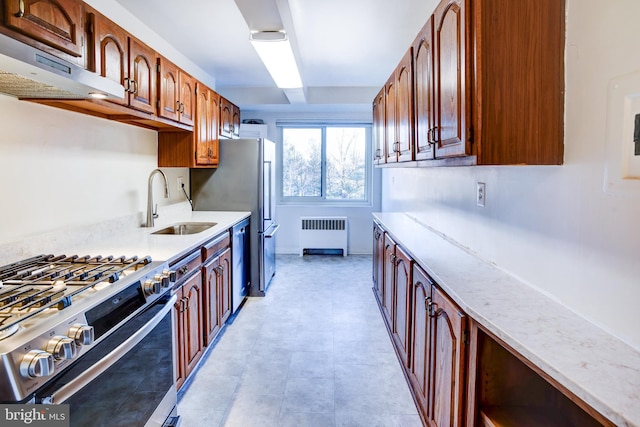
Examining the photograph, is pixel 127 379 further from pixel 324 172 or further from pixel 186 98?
pixel 324 172

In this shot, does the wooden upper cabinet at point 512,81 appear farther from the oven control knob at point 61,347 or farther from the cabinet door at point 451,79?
the oven control knob at point 61,347

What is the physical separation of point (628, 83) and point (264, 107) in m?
4.91

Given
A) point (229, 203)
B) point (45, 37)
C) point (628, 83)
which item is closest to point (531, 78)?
point (628, 83)

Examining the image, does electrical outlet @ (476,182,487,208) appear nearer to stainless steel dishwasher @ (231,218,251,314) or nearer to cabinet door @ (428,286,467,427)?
cabinet door @ (428,286,467,427)

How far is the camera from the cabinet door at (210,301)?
2.58 metres

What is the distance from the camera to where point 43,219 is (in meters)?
2.01

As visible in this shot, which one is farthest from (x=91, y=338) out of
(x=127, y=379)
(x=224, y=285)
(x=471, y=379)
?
(x=224, y=285)

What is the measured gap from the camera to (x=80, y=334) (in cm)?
115

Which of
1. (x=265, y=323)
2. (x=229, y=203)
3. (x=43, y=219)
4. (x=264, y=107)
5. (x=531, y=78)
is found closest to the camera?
(x=531, y=78)

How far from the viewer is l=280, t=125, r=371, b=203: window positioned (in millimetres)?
6109

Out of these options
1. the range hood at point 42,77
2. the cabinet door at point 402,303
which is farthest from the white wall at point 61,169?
the cabinet door at point 402,303

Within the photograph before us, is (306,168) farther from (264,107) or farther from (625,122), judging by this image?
(625,122)

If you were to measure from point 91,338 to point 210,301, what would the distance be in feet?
4.93

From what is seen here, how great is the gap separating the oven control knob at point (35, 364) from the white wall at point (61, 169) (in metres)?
1.09
